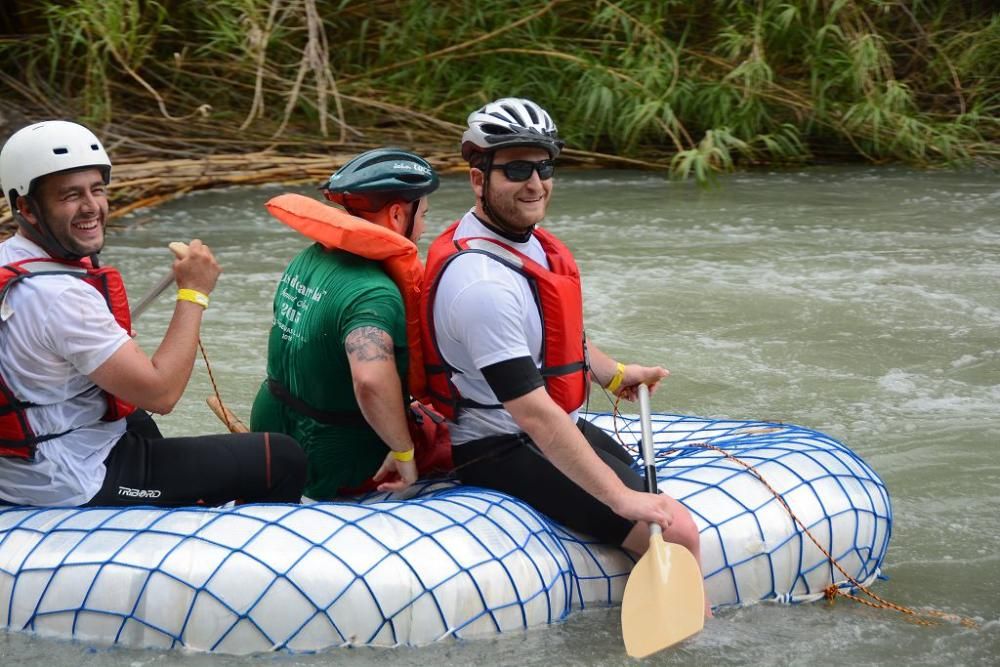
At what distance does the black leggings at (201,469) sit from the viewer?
8.57ft

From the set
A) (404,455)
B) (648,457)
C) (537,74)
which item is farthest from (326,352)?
(537,74)

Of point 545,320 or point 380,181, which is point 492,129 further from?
point 545,320

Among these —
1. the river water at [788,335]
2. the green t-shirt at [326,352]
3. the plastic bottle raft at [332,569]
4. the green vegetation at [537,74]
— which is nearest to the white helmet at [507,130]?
the green t-shirt at [326,352]

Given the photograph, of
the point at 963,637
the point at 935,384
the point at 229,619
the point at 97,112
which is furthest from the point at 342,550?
the point at 97,112

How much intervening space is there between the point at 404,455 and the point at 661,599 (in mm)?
587

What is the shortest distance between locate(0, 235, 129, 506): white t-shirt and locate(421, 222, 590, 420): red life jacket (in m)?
0.60

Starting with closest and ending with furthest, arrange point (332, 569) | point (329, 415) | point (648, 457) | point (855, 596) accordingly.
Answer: point (332, 569) → point (648, 457) → point (329, 415) → point (855, 596)

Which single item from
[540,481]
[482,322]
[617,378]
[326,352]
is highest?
[482,322]

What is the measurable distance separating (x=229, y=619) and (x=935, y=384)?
299 cm

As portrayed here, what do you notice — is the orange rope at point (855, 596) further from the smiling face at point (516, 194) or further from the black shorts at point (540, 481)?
the smiling face at point (516, 194)

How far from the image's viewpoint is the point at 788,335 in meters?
5.30

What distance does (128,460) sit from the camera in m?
2.61

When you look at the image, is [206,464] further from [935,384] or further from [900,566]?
[935,384]

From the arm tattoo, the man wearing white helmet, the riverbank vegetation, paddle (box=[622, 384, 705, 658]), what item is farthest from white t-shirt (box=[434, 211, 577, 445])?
the riverbank vegetation
